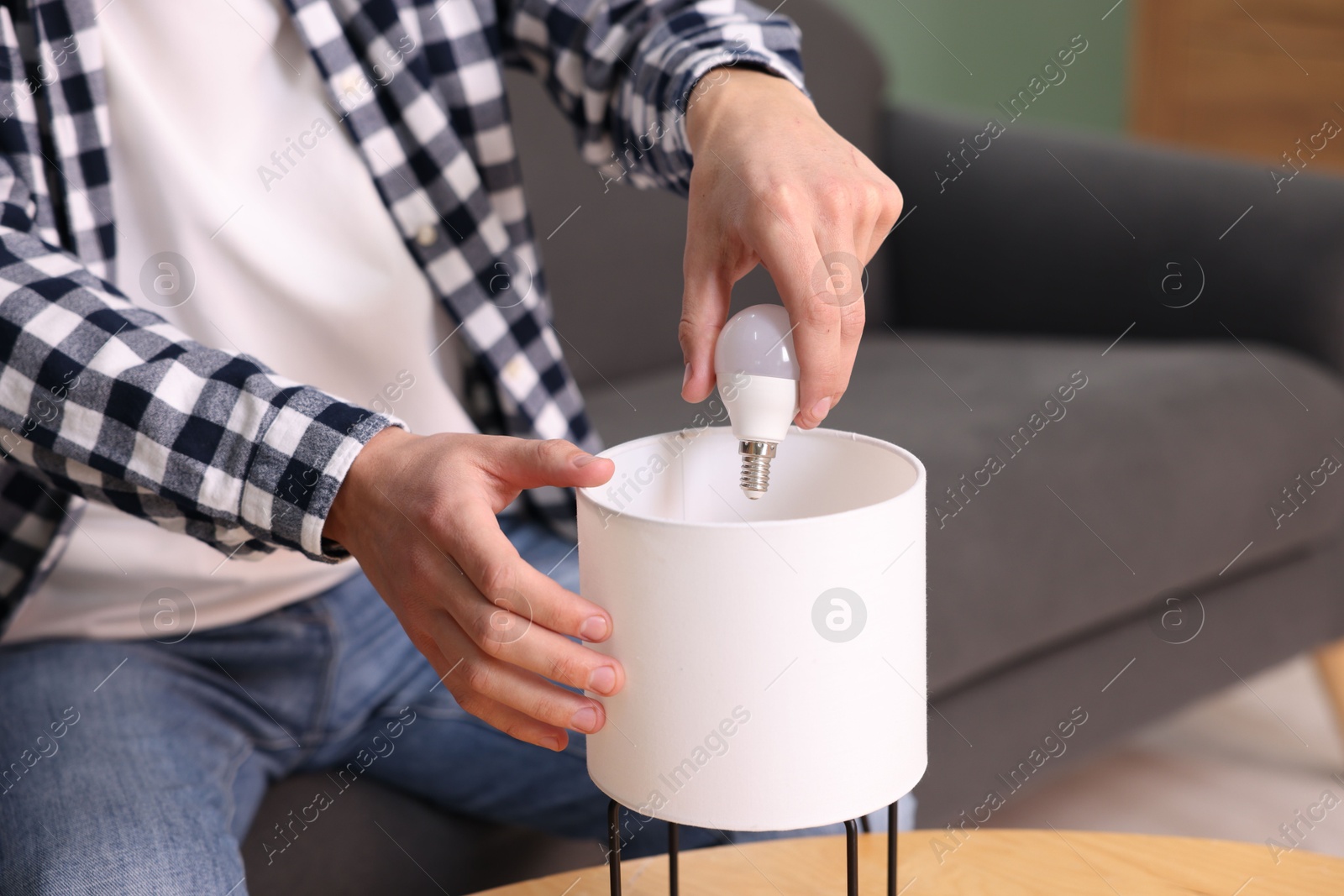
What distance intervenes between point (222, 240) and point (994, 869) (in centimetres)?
56

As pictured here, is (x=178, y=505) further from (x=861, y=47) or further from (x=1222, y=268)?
(x=861, y=47)

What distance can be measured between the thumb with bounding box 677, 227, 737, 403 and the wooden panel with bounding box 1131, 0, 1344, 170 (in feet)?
7.01

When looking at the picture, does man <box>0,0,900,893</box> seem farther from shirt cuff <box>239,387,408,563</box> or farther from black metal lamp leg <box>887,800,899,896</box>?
black metal lamp leg <box>887,800,899,896</box>

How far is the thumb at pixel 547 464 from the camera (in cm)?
46

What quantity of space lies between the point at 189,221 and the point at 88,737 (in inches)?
12.0

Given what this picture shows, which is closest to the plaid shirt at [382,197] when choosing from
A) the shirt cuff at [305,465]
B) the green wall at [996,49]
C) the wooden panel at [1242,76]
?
the shirt cuff at [305,465]

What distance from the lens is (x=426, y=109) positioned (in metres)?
0.80

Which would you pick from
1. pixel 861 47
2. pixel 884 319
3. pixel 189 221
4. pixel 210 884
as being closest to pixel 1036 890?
pixel 210 884

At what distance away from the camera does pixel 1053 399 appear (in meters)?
1.21

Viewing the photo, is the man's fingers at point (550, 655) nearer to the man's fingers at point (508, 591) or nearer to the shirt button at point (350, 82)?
the man's fingers at point (508, 591)

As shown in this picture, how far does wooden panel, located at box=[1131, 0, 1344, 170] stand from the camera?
244 centimetres

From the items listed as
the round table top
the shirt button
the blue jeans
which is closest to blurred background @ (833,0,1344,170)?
the shirt button

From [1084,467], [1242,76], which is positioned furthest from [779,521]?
[1242,76]

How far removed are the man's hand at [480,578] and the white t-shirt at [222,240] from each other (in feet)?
0.86
